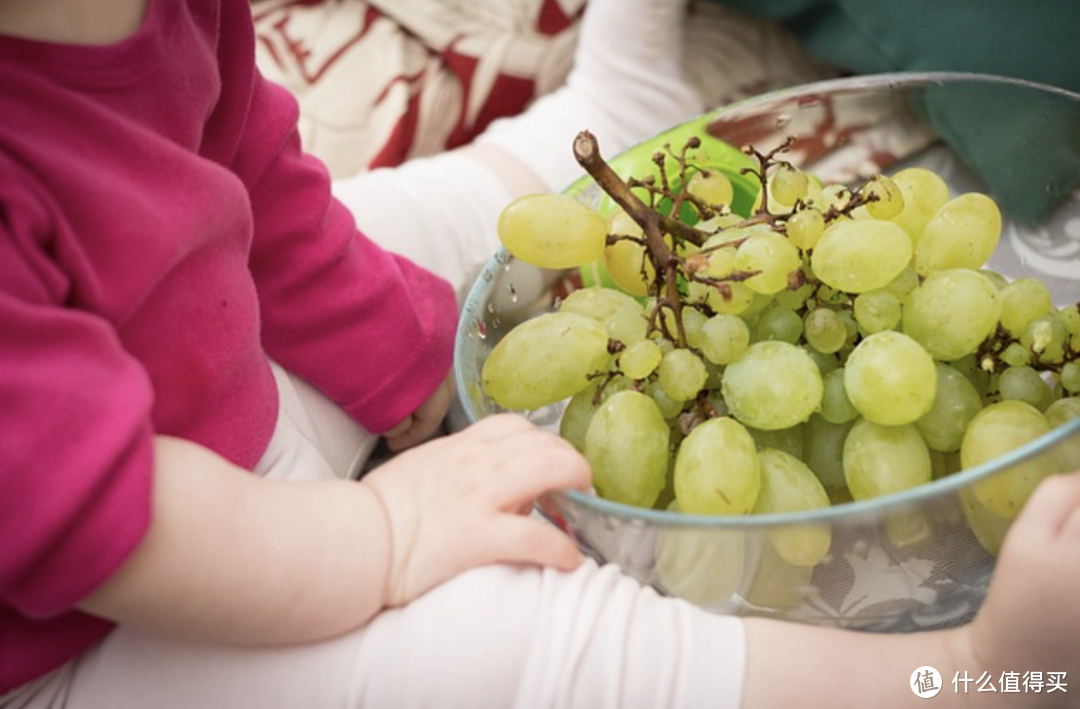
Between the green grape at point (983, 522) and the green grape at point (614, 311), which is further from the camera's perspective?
the green grape at point (614, 311)

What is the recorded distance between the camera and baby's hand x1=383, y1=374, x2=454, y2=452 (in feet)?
2.79

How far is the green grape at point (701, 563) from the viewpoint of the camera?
0.51m

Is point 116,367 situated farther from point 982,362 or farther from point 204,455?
point 982,362

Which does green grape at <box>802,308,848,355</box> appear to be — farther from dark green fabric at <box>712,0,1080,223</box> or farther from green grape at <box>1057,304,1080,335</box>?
dark green fabric at <box>712,0,1080,223</box>

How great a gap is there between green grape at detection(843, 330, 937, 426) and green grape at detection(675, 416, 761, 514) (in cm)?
6

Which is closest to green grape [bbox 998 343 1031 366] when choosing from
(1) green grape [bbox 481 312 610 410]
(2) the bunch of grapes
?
(2) the bunch of grapes

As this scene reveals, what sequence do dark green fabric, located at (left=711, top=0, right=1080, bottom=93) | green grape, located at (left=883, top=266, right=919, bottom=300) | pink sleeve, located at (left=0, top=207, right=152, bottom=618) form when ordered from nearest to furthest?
1. pink sleeve, located at (left=0, top=207, right=152, bottom=618)
2. green grape, located at (left=883, top=266, right=919, bottom=300)
3. dark green fabric, located at (left=711, top=0, right=1080, bottom=93)

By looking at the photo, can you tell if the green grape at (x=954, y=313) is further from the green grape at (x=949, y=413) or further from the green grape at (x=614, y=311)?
the green grape at (x=614, y=311)

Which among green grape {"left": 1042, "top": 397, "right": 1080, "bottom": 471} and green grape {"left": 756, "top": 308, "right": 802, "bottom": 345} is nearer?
green grape {"left": 1042, "top": 397, "right": 1080, "bottom": 471}

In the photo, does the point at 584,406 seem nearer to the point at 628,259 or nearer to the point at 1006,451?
the point at 628,259

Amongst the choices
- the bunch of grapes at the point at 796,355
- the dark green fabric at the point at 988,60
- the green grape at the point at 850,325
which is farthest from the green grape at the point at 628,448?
the dark green fabric at the point at 988,60

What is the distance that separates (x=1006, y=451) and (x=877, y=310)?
9 cm

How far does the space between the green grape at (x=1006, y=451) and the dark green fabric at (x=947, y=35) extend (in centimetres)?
42

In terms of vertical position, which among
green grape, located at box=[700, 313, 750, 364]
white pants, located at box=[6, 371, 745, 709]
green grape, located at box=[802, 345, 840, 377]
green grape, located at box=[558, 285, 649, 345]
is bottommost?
white pants, located at box=[6, 371, 745, 709]
